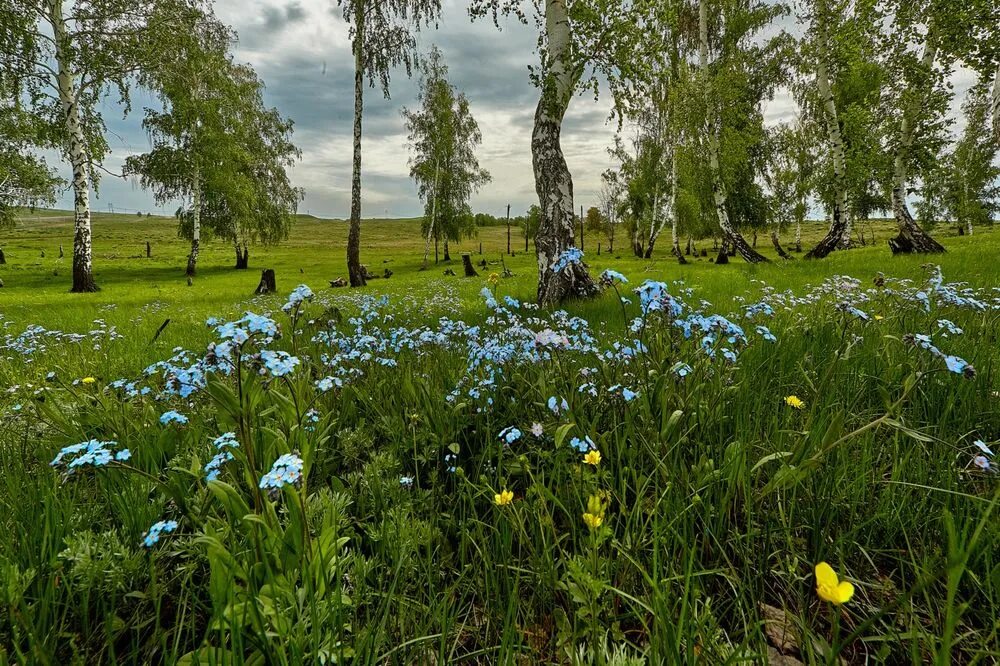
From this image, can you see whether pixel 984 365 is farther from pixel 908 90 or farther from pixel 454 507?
pixel 908 90

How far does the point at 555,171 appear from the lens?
977 cm

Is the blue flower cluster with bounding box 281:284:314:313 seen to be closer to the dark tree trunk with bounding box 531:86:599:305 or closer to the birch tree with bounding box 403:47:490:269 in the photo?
the dark tree trunk with bounding box 531:86:599:305

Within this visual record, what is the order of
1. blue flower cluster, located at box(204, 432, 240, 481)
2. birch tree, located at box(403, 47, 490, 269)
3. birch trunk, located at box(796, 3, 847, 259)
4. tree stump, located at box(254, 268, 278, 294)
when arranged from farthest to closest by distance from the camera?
1. birch tree, located at box(403, 47, 490, 269)
2. tree stump, located at box(254, 268, 278, 294)
3. birch trunk, located at box(796, 3, 847, 259)
4. blue flower cluster, located at box(204, 432, 240, 481)

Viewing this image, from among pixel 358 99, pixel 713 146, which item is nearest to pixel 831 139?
pixel 713 146

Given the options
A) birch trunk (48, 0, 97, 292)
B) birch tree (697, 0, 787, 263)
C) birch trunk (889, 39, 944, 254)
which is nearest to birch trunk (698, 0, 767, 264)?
birch tree (697, 0, 787, 263)

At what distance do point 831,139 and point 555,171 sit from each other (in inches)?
682

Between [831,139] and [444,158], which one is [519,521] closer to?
[831,139]

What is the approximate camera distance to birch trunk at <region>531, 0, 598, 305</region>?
9233 mm

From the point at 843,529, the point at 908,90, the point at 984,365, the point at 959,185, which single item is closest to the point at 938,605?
the point at 843,529

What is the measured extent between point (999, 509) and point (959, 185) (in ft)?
273

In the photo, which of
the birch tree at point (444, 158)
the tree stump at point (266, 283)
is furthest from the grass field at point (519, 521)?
the birch tree at point (444, 158)

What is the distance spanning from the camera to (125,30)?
21.0m

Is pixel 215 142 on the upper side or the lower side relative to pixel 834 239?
upper

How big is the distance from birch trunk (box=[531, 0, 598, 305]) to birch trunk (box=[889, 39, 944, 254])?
15.1m
